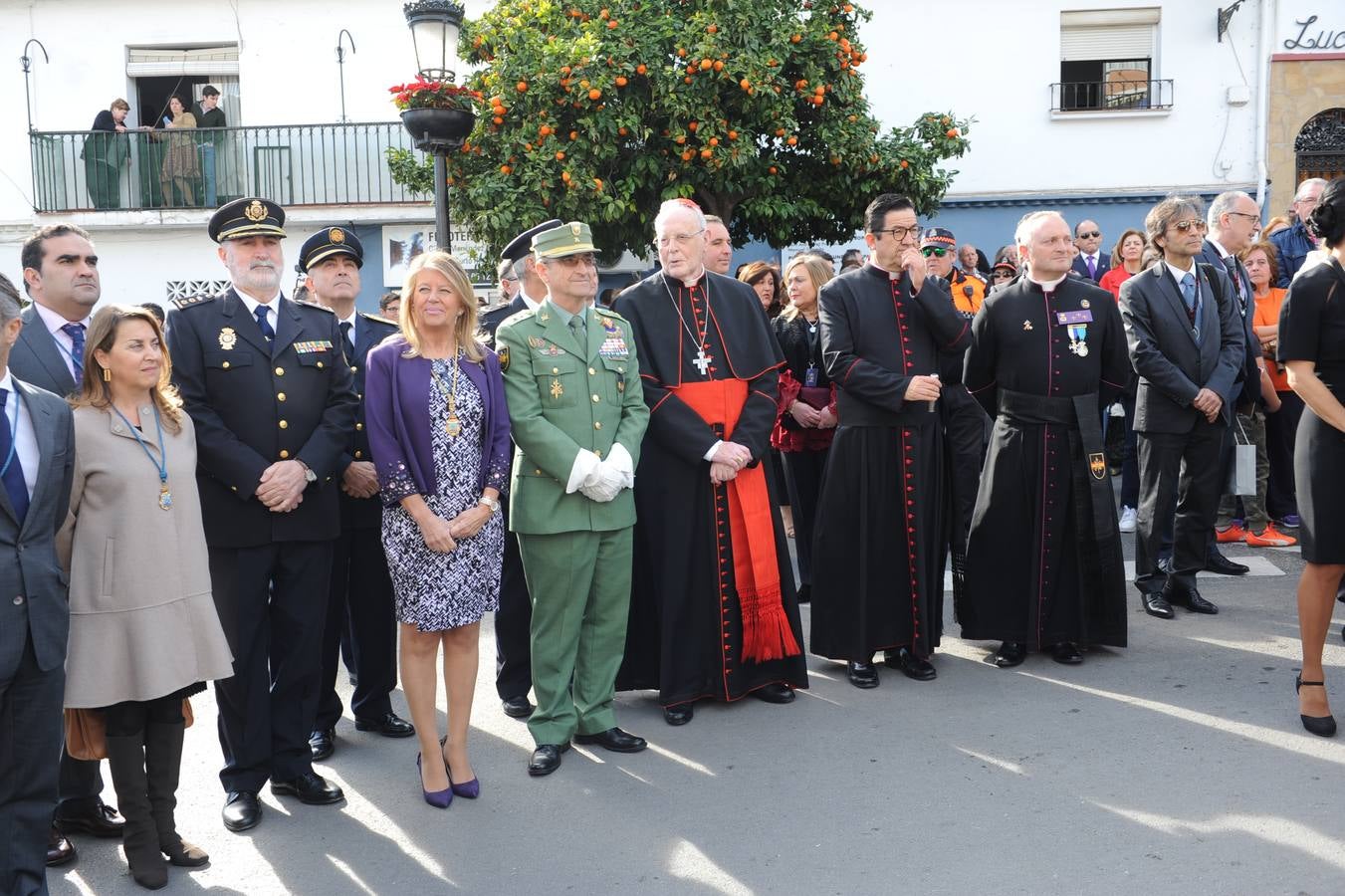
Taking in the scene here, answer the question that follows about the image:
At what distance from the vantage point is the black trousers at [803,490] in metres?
7.46

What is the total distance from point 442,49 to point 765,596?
5415 mm

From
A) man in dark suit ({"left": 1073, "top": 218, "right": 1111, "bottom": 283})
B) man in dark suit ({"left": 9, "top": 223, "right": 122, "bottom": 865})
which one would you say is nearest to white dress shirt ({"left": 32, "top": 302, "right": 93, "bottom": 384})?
man in dark suit ({"left": 9, "top": 223, "right": 122, "bottom": 865})

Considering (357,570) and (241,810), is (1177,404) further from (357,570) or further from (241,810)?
(241,810)

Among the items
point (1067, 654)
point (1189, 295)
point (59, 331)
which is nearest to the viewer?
point (59, 331)

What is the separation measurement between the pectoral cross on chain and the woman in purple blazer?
115 centimetres

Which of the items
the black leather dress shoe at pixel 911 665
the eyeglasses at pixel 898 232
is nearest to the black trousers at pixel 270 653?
the black leather dress shoe at pixel 911 665

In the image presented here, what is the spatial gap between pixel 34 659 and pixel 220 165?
1736cm

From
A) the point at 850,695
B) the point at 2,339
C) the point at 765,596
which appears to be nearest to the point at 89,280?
the point at 2,339

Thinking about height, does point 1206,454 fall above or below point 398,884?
above

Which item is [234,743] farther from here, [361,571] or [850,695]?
[850,695]

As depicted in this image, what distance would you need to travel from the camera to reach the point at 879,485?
577cm

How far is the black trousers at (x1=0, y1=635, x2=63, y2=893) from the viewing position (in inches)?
131

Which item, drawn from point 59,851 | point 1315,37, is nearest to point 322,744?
point 59,851

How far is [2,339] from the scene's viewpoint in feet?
10.7
